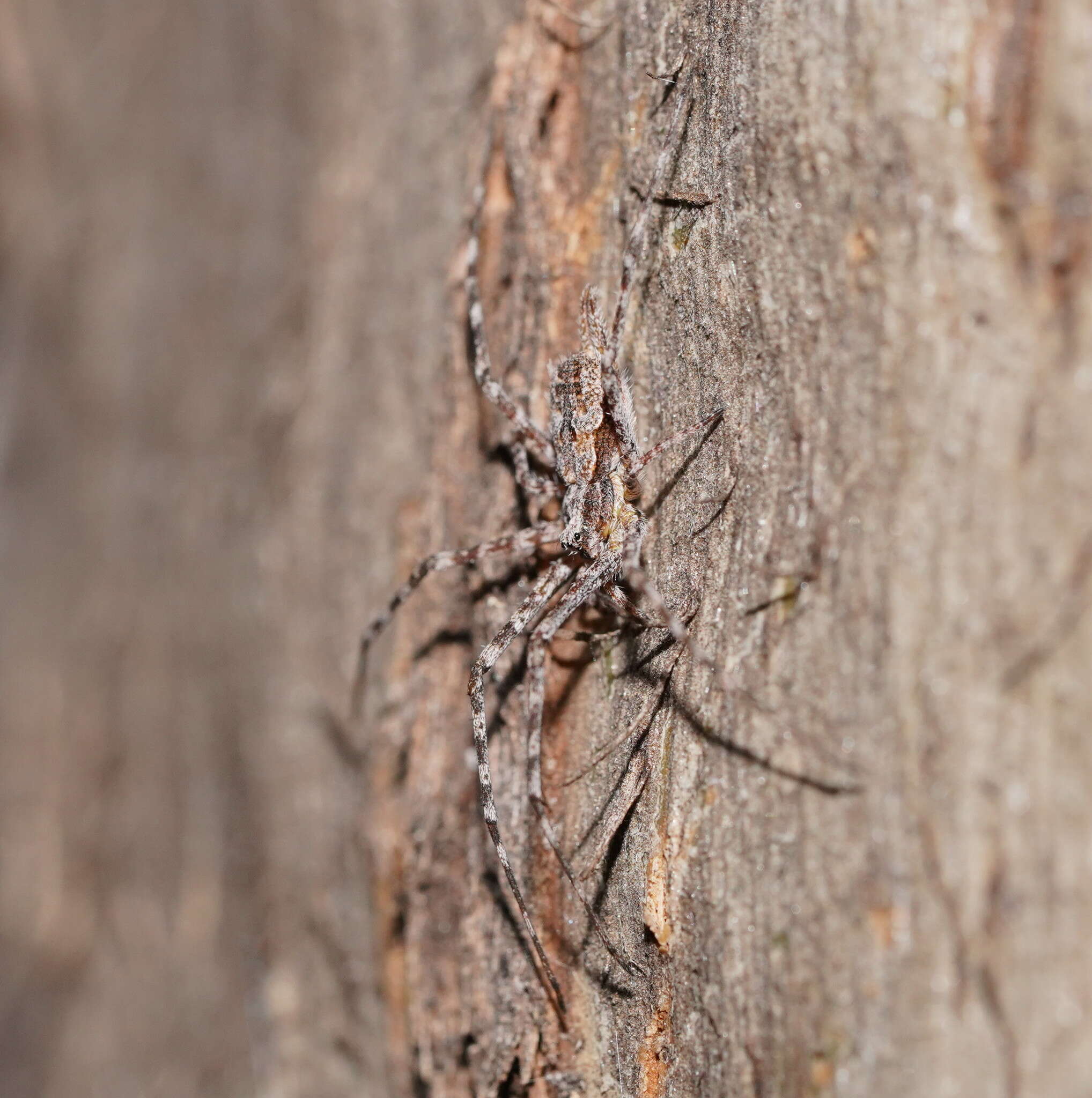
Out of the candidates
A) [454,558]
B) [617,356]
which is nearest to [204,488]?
[454,558]

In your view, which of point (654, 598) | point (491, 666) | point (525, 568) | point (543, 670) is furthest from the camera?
point (525, 568)

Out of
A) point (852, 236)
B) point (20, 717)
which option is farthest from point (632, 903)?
point (20, 717)

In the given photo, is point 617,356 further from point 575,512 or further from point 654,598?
point 654,598

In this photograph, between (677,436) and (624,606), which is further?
(624,606)

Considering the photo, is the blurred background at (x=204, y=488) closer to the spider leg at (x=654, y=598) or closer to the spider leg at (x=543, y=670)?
the spider leg at (x=543, y=670)

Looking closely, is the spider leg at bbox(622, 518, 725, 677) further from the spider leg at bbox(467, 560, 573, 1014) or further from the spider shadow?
the spider leg at bbox(467, 560, 573, 1014)

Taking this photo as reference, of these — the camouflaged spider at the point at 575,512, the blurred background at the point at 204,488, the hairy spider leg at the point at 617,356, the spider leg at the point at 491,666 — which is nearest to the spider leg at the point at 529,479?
the camouflaged spider at the point at 575,512

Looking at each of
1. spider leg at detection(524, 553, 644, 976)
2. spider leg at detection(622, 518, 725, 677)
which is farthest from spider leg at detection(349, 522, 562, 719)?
spider leg at detection(622, 518, 725, 677)
